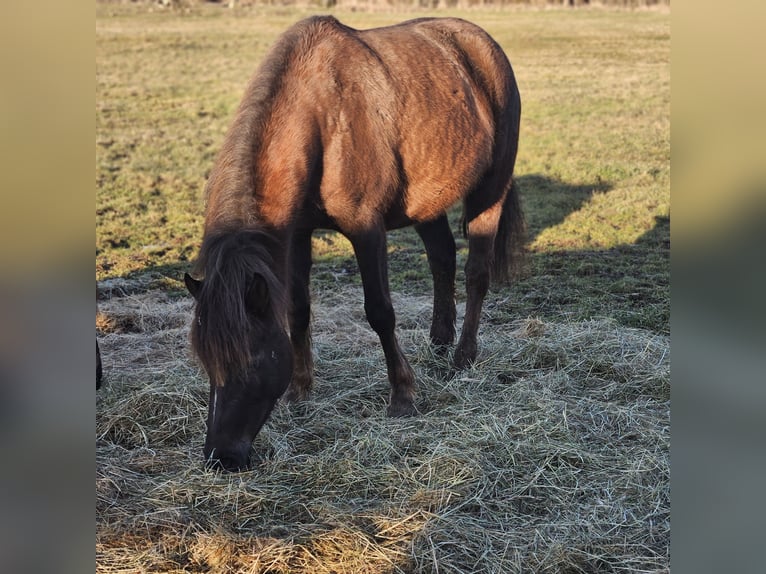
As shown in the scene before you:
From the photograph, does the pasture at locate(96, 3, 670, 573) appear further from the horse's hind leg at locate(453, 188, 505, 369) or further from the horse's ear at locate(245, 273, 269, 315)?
the horse's ear at locate(245, 273, 269, 315)

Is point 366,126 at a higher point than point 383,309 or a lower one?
higher

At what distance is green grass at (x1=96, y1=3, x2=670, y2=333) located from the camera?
6.74m

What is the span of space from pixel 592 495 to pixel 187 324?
3568mm

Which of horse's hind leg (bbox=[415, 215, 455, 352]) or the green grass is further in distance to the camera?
the green grass

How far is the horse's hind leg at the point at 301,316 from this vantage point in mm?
4312

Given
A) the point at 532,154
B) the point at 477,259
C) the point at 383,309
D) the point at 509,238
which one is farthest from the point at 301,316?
the point at 532,154

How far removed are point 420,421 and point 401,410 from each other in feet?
0.67

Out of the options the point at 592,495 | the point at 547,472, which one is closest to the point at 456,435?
the point at 547,472

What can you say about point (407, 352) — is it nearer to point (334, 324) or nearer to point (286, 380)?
point (334, 324)

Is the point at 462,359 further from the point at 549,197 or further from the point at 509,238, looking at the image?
the point at 549,197

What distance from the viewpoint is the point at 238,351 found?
9.96 ft

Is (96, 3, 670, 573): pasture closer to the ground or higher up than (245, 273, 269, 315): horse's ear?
closer to the ground

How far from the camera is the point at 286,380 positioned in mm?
3385

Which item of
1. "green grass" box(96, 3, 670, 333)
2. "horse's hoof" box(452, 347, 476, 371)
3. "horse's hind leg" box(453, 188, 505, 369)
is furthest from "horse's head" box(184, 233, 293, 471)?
"green grass" box(96, 3, 670, 333)
